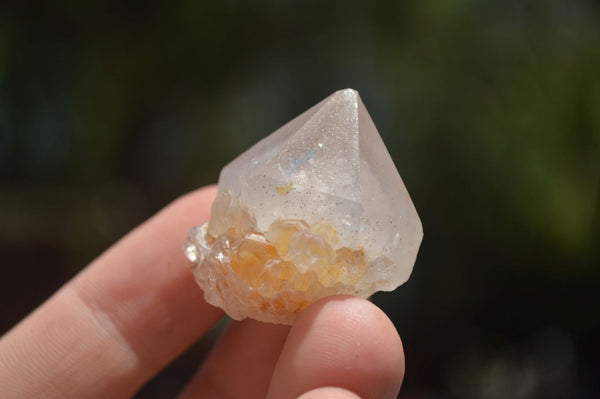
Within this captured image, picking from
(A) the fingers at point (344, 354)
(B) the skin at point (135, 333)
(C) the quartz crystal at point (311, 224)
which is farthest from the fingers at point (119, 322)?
(A) the fingers at point (344, 354)

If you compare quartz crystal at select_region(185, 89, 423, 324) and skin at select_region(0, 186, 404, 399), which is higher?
quartz crystal at select_region(185, 89, 423, 324)

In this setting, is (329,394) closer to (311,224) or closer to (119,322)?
(311,224)

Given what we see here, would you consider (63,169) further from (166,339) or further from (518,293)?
(518,293)

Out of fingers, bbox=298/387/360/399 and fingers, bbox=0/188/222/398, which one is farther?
fingers, bbox=0/188/222/398

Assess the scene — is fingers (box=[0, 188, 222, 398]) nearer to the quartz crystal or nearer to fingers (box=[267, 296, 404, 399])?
the quartz crystal

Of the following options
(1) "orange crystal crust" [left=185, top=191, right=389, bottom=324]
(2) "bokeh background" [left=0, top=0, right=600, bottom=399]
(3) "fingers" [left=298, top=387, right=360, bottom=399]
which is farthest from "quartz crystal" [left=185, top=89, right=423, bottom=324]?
(2) "bokeh background" [left=0, top=0, right=600, bottom=399]

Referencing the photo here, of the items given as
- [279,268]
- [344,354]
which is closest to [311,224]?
[279,268]

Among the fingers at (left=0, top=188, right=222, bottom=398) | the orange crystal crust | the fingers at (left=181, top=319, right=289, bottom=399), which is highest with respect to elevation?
the orange crystal crust

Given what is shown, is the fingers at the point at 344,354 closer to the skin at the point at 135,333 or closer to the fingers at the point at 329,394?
the fingers at the point at 329,394
